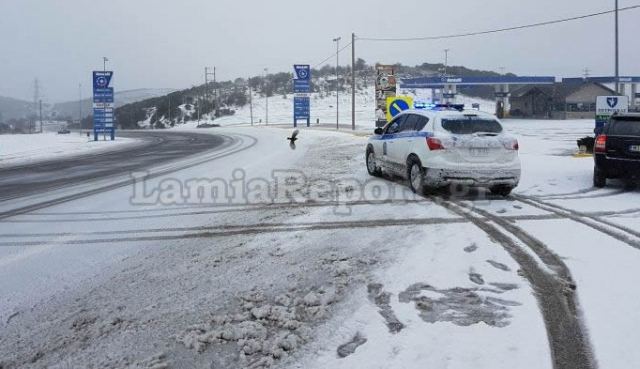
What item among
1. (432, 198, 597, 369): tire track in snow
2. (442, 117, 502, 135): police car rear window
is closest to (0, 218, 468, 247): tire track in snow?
(432, 198, 597, 369): tire track in snow

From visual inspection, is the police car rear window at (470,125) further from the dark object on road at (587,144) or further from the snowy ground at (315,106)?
the snowy ground at (315,106)

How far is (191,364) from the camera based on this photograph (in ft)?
12.3

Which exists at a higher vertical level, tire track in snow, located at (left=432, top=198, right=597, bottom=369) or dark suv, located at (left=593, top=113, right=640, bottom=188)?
dark suv, located at (left=593, top=113, right=640, bottom=188)

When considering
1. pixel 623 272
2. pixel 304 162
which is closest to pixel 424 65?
pixel 304 162

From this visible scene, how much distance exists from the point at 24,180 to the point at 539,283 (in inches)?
512

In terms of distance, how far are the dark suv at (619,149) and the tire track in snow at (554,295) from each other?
434 cm

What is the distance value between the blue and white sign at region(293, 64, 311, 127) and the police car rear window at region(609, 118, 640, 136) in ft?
140

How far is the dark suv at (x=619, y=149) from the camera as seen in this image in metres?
10.9

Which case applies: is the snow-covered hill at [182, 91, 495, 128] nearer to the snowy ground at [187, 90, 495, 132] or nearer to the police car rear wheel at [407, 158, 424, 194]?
the snowy ground at [187, 90, 495, 132]

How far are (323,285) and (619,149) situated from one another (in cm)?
824

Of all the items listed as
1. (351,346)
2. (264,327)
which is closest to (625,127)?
(351,346)

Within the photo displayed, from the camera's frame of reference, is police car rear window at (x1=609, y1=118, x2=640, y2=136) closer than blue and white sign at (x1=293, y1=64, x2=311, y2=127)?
Yes

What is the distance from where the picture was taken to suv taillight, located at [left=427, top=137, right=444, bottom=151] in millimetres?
10055

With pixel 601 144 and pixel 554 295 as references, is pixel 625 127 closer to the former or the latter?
pixel 601 144
